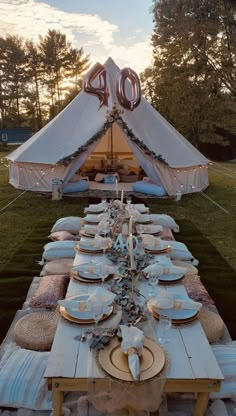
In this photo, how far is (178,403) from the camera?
116 inches

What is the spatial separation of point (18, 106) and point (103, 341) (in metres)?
34.7

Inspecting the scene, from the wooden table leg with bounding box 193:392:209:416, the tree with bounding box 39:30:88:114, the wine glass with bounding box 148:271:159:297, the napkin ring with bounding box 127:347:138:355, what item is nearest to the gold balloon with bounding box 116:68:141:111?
the wine glass with bounding box 148:271:159:297

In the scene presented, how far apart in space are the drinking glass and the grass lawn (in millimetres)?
1475

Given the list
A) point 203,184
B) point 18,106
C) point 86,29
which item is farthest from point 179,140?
point 18,106

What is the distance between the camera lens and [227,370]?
299 cm

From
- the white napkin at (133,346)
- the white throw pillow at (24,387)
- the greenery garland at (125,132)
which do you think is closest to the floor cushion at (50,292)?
the white throw pillow at (24,387)

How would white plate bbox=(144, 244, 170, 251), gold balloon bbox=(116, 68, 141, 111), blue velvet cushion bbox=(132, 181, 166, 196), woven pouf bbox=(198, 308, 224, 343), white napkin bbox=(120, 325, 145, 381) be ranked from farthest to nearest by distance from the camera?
blue velvet cushion bbox=(132, 181, 166, 196)
gold balloon bbox=(116, 68, 141, 111)
white plate bbox=(144, 244, 170, 251)
woven pouf bbox=(198, 308, 224, 343)
white napkin bbox=(120, 325, 145, 381)

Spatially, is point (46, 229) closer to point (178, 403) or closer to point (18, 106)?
point (178, 403)

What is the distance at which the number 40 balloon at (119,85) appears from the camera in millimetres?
9633

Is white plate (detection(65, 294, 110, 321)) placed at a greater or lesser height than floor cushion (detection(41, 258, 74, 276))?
greater

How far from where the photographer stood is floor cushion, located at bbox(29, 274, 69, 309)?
13.6 feet

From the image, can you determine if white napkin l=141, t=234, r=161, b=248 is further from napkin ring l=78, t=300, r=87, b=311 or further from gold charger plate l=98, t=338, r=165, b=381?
gold charger plate l=98, t=338, r=165, b=381

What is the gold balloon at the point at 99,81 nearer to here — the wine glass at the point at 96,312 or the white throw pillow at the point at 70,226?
the white throw pillow at the point at 70,226

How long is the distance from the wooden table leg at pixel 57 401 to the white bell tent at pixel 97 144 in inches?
318
